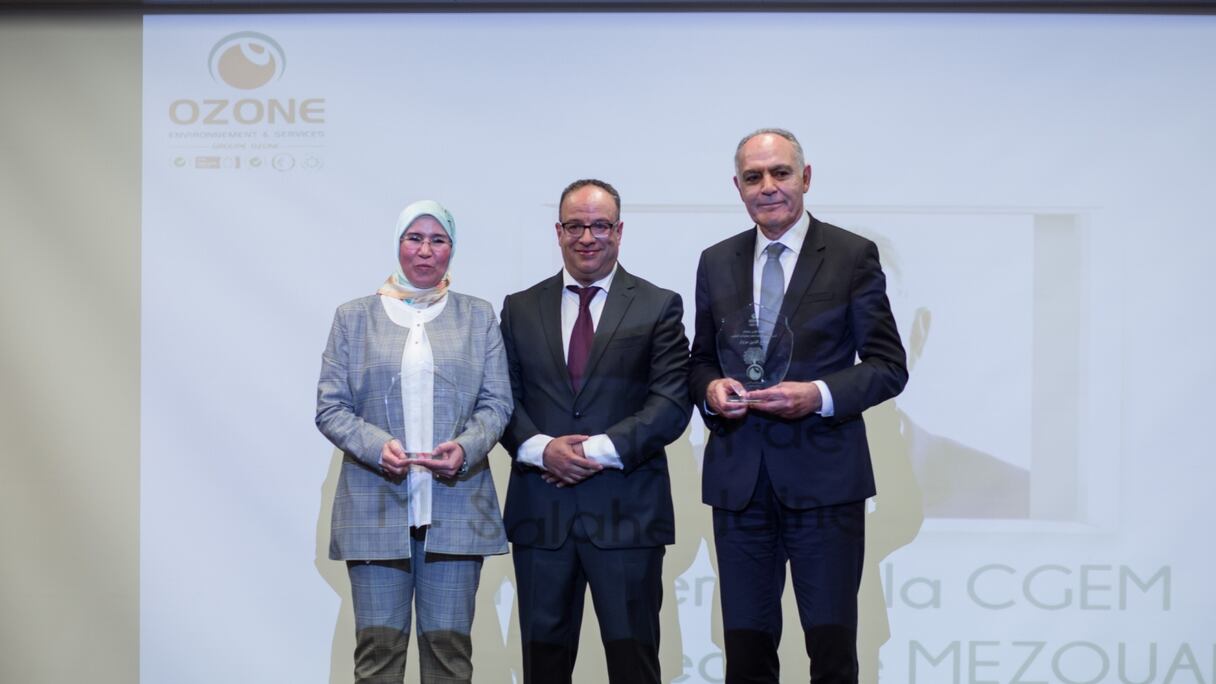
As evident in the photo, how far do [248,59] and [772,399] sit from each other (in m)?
2.09

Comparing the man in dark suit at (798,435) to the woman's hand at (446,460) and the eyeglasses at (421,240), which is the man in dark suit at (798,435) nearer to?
the woman's hand at (446,460)

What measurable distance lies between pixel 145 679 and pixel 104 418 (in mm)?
846

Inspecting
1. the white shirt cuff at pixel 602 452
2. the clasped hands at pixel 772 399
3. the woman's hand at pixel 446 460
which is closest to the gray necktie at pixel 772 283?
the clasped hands at pixel 772 399

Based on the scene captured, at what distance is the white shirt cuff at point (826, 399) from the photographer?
269cm

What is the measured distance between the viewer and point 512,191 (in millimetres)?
3527

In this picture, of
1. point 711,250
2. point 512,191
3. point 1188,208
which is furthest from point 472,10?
point 1188,208

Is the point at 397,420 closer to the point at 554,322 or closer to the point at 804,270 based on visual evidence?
the point at 554,322

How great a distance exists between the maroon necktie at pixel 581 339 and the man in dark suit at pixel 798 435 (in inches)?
11.9

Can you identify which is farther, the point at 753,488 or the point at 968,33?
the point at 968,33

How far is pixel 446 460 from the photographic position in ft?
8.96

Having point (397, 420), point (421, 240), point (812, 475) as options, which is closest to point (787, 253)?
point (812, 475)

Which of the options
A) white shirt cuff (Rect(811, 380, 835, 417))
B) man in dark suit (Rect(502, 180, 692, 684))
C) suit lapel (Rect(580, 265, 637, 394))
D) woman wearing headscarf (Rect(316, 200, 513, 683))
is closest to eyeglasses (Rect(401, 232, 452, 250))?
woman wearing headscarf (Rect(316, 200, 513, 683))

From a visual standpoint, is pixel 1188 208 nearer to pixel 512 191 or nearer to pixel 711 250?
pixel 711 250

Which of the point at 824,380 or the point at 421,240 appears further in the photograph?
the point at 421,240
